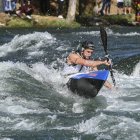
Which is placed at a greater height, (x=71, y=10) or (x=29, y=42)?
(x=71, y=10)

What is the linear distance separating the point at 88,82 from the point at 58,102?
0.83 meters

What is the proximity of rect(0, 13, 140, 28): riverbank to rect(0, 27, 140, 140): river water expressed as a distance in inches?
277

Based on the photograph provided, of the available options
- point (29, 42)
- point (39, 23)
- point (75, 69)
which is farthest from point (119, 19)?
point (75, 69)

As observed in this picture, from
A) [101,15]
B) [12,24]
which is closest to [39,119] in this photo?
[12,24]

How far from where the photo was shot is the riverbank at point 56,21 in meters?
28.0

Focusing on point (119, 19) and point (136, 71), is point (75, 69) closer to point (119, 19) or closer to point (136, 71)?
point (136, 71)

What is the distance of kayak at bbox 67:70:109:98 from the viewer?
1238cm

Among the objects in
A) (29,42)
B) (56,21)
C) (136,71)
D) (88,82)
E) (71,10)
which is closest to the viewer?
(88,82)

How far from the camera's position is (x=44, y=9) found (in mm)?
32875

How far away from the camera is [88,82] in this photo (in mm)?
12516

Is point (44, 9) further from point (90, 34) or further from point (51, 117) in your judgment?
point (51, 117)

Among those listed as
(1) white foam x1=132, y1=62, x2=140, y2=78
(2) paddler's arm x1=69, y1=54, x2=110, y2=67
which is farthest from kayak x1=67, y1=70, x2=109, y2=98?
(1) white foam x1=132, y1=62, x2=140, y2=78

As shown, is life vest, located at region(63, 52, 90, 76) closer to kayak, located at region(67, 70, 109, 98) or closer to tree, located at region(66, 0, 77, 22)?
kayak, located at region(67, 70, 109, 98)

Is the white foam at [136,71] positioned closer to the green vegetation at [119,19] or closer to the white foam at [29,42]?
the white foam at [29,42]
